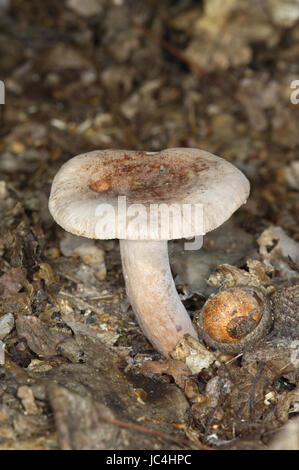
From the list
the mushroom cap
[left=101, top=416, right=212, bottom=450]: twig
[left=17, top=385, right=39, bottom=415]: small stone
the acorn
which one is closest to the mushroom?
the mushroom cap

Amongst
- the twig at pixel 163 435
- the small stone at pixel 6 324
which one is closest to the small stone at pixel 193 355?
the twig at pixel 163 435

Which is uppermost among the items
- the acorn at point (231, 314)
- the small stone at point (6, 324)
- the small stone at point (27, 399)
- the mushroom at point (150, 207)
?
the mushroom at point (150, 207)

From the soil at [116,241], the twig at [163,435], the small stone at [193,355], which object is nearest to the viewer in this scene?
the twig at [163,435]

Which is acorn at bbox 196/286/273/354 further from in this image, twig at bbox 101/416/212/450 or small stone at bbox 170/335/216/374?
twig at bbox 101/416/212/450

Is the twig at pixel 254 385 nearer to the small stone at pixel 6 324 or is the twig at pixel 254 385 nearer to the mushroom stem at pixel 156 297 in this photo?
the mushroom stem at pixel 156 297

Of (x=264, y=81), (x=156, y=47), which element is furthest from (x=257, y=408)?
(x=156, y=47)

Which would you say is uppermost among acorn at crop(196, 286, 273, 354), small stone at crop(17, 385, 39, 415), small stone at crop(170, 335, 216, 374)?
acorn at crop(196, 286, 273, 354)
